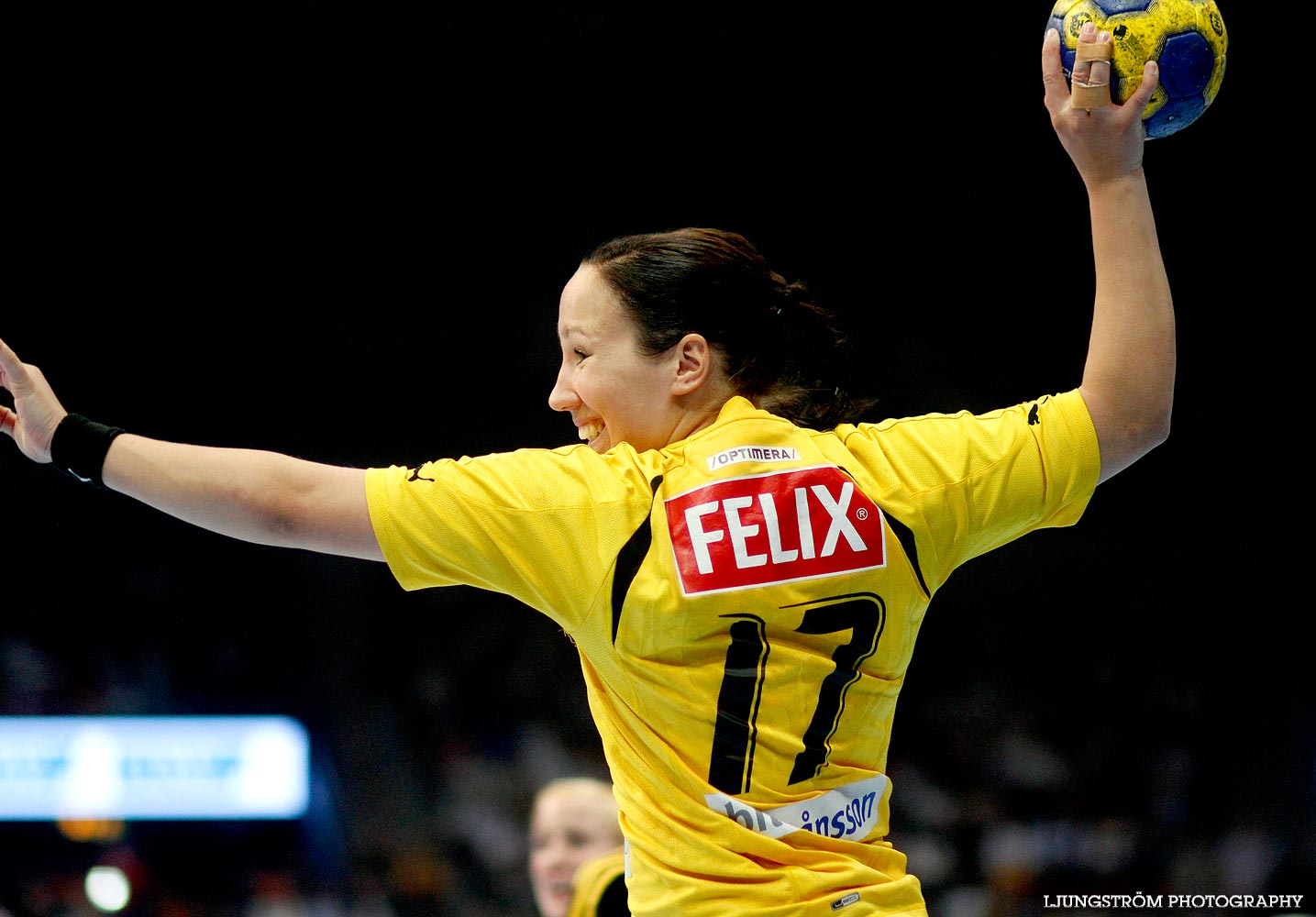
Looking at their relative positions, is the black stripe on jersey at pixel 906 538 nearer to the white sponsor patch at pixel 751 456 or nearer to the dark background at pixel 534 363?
the white sponsor patch at pixel 751 456

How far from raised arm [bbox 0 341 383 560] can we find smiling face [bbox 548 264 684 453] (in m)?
0.41

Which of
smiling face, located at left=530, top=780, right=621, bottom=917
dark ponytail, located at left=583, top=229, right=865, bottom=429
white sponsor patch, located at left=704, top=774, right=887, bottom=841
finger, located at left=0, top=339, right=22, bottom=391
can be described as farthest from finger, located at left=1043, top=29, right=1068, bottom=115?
smiling face, located at left=530, top=780, right=621, bottom=917

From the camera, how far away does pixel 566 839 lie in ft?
17.0

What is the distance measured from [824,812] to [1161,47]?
4.37 ft

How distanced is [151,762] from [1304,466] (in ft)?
26.9

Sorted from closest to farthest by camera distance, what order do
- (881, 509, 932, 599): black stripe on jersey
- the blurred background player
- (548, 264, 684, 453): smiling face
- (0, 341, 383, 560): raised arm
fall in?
1. (0, 341, 383, 560): raised arm
2. (881, 509, 932, 599): black stripe on jersey
3. (548, 264, 684, 453): smiling face
4. the blurred background player

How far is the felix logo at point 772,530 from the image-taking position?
6.39 ft

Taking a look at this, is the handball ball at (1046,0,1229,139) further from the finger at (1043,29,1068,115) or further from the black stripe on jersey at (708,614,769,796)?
the black stripe on jersey at (708,614,769,796)

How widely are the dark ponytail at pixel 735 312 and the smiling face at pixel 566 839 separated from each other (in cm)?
306

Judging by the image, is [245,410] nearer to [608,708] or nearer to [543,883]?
[543,883]

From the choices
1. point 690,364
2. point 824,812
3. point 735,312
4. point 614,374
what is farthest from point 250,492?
point 824,812

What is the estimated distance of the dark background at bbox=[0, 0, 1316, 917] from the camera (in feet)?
23.1

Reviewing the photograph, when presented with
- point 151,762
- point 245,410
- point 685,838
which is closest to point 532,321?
point 245,410

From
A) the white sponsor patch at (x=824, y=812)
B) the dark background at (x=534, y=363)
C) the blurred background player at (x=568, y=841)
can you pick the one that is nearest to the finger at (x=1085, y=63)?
the white sponsor patch at (x=824, y=812)
